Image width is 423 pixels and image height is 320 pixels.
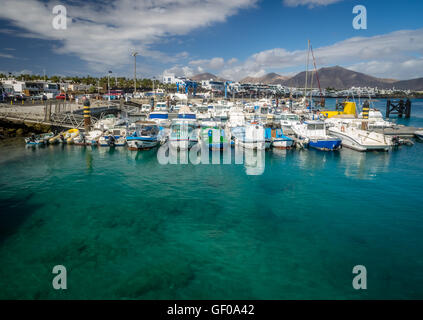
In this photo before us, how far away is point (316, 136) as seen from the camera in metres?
33.4

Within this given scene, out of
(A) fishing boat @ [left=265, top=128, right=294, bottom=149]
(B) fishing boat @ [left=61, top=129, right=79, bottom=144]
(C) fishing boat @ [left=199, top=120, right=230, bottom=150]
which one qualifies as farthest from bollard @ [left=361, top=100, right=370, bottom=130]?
(B) fishing boat @ [left=61, top=129, right=79, bottom=144]

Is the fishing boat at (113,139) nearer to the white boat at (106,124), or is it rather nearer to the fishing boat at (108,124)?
the fishing boat at (108,124)

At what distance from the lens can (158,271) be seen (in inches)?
406

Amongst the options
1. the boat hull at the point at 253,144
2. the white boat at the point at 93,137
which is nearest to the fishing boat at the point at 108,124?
the white boat at the point at 93,137

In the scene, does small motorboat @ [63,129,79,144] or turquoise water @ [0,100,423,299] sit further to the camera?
small motorboat @ [63,129,79,144]

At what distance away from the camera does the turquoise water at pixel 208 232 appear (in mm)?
9680

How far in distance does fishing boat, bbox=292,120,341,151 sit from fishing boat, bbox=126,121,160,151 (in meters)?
20.2

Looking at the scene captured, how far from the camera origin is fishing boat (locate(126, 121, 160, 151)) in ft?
98.8

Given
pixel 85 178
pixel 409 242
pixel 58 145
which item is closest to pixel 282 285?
pixel 409 242

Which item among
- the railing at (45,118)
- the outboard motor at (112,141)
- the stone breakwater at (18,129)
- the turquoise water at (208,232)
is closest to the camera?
the turquoise water at (208,232)

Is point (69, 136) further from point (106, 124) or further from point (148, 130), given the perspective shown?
point (148, 130)

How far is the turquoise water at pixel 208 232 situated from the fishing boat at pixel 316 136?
7.84 m

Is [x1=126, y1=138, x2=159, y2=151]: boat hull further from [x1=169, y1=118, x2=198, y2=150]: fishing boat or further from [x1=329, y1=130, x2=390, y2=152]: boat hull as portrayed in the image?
[x1=329, y1=130, x2=390, y2=152]: boat hull
